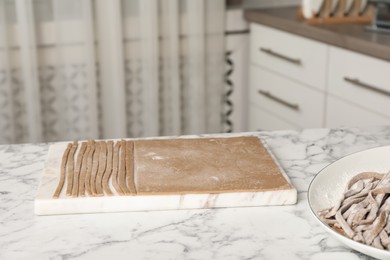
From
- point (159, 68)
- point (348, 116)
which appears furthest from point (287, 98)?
point (159, 68)

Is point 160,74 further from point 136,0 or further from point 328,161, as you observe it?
point 328,161

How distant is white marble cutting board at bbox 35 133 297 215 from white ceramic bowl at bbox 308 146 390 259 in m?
0.04

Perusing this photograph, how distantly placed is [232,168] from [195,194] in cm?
13

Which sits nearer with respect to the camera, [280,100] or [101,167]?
[101,167]

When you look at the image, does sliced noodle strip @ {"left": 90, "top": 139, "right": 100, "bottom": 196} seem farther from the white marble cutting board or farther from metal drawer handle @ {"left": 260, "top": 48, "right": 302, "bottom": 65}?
metal drawer handle @ {"left": 260, "top": 48, "right": 302, "bottom": 65}

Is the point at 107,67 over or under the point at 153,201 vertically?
under

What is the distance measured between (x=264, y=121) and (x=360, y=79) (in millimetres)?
733

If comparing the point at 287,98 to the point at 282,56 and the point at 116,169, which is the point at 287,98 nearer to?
the point at 282,56

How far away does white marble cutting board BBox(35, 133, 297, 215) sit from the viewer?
0.97 metres

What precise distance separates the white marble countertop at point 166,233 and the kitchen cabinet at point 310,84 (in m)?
Result: 1.23

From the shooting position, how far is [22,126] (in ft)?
9.01

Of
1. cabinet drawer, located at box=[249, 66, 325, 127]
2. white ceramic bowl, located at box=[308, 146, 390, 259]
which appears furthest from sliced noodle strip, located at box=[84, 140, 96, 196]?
cabinet drawer, located at box=[249, 66, 325, 127]

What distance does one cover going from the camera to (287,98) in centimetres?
277

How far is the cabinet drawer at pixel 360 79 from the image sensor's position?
218cm
